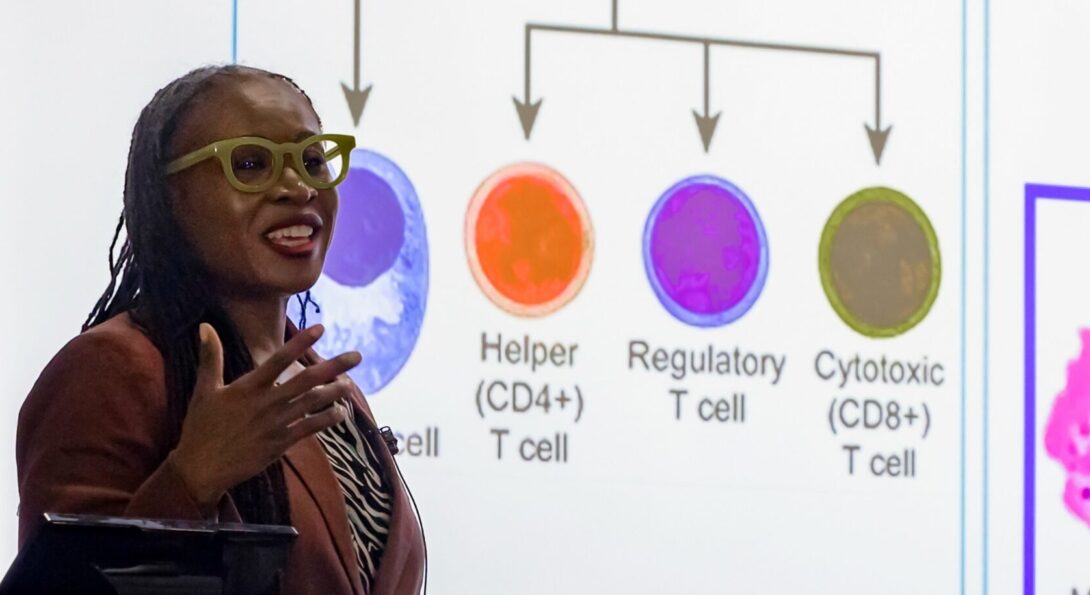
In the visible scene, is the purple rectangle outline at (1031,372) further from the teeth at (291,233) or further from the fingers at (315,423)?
the fingers at (315,423)

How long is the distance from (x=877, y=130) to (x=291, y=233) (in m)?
1.31

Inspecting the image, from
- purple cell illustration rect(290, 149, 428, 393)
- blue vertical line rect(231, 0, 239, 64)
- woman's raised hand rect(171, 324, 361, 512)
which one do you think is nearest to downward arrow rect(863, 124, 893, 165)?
purple cell illustration rect(290, 149, 428, 393)

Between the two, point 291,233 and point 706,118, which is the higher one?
point 706,118

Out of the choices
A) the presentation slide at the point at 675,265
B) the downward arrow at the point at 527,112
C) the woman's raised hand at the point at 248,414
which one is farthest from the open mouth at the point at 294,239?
the downward arrow at the point at 527,112

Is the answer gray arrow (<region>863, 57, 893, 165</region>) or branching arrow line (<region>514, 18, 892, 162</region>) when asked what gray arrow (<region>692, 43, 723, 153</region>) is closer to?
branching arrow line (<region>514, 18, 892, 162</region>)

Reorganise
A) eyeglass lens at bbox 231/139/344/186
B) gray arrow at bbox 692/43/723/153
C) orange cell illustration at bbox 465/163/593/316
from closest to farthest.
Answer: eyeglass lens at bbox 231/139/344/186
orange cell illustration at bbox 465/163/593/316
gray arrow at bbox 692/43/723/153

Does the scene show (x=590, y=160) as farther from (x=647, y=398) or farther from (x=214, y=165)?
(x=214, y=165)

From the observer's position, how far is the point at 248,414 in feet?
4.04

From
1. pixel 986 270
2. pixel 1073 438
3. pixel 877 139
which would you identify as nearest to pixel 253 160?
pixel 877 139

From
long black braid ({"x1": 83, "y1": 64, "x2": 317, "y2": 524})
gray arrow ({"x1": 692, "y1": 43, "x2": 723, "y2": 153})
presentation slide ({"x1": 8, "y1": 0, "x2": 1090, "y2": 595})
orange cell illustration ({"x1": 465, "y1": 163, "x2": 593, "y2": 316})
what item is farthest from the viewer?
gray arrow ({"x1": 692, "y1": 43, "x2": 723, "y2": 153})

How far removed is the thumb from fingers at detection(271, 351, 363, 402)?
0.05m

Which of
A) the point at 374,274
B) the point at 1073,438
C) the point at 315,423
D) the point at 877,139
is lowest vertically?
the point at 1073,438

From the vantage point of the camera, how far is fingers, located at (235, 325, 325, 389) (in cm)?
119

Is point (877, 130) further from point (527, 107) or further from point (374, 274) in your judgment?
point (374, 274)
